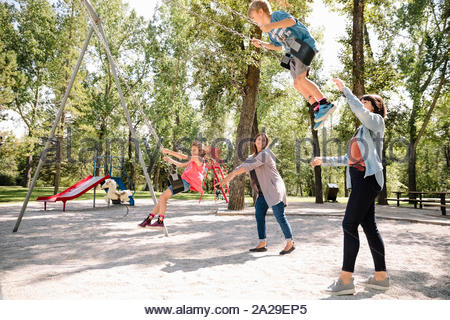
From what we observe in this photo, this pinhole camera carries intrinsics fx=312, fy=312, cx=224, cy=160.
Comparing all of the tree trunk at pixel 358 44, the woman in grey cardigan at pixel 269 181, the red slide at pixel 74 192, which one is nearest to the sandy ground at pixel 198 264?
the woman in grey cardigan at pixel 269 181

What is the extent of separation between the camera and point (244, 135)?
11688 millimetres

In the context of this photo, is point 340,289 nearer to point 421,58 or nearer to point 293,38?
point 293,38

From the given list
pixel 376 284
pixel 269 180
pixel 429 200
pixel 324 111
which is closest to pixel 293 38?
pixel 324 111

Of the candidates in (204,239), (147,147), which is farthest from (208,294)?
(147,147)

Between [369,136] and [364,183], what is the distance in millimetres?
442

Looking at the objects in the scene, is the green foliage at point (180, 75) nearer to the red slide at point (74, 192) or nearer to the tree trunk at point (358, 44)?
the tree trunk at point (358, 44)

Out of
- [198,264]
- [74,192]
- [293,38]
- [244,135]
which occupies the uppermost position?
[244,135]

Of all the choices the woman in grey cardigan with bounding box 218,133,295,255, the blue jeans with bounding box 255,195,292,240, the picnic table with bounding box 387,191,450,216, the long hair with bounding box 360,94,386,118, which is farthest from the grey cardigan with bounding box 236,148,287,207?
the picnic table with bounding box 387,191,450,216

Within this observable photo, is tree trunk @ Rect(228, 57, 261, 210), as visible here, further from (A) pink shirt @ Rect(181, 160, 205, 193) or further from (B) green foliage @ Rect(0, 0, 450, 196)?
(A) pink shirt @ Rect(181, 160, 205, 193)

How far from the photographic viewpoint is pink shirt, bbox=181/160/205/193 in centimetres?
533

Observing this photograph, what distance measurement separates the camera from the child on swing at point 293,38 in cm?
315

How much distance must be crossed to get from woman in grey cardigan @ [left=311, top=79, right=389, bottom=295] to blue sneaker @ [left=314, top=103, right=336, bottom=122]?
31cm

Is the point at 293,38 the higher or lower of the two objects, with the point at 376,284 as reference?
higher
